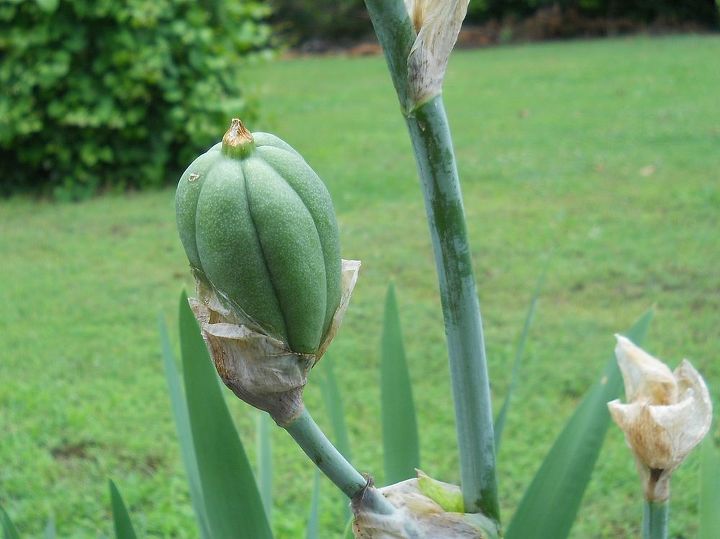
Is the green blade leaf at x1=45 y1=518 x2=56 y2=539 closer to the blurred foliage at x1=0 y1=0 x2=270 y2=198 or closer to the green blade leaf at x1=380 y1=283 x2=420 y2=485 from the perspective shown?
the green blade leaf at x1=380 y1=283 x2=420 y2=485

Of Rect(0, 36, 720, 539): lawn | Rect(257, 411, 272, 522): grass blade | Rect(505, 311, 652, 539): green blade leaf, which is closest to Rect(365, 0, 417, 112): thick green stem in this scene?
Rect(505, 311, 652, 539): green blade leaf

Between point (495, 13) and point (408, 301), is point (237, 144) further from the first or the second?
point (495, 13)

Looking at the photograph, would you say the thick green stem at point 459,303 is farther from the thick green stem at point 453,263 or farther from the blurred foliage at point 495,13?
the blurred foliage at point 495,13

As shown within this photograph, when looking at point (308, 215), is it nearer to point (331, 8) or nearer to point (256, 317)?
point (256, 317)

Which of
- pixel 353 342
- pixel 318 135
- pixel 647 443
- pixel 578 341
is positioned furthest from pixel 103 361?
pixel 318 135

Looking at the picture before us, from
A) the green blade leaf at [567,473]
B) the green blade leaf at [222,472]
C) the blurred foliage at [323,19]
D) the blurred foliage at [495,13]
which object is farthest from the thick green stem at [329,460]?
the blurred foliage at [323,19]

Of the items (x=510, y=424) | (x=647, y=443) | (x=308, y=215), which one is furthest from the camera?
(x=510, y=424)

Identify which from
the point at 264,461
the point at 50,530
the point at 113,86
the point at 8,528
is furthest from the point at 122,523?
the point at 113,86
